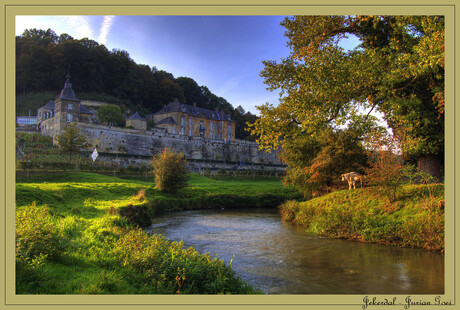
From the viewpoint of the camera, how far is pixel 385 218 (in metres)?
11.0

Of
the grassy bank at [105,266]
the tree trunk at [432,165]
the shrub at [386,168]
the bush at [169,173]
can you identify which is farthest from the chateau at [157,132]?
the grassy bank at [105,266]

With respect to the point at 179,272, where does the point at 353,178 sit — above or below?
above

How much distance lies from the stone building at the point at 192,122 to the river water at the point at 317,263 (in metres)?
63.8

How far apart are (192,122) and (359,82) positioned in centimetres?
7199

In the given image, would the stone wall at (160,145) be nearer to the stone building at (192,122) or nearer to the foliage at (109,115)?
the stone building at (192,122)

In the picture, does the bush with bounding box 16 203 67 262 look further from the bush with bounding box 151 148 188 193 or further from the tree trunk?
the bush with bounding box 151 148 188 193

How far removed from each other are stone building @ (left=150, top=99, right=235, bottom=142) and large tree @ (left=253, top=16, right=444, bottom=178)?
61130 millimetres

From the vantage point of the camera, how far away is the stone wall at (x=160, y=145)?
5109 cm

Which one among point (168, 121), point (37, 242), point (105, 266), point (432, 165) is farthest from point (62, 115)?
point (432, 165)

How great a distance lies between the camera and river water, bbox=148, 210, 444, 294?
650 centimetres

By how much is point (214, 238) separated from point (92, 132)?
44.1 metres

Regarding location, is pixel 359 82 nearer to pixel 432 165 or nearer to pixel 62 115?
pixel 432 165

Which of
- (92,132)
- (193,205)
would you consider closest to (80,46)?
(92,132)

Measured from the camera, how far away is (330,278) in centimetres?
707
